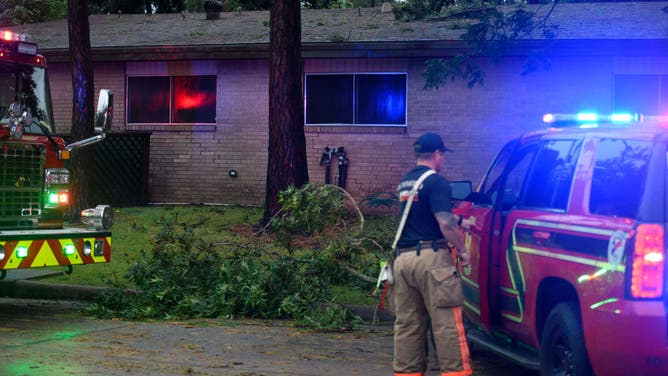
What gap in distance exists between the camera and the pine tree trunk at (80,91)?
18.1 meters

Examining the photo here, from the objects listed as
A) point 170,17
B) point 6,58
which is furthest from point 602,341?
point 170,17

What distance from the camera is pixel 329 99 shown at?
21.3 meters

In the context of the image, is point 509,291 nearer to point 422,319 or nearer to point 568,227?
point 422,319

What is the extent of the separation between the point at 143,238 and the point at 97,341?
7.55 meters

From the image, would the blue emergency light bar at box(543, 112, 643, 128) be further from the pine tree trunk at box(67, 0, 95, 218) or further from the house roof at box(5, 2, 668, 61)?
the pine tree trunk at box(67, 0, 95, 218)

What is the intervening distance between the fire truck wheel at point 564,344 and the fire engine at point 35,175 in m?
5.31

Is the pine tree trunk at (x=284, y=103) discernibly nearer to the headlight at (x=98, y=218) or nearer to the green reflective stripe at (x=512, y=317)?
the headlight at (x=98, y=218)

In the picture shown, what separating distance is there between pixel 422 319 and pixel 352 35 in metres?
14.7

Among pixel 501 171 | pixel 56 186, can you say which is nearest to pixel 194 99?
pixel 56 186

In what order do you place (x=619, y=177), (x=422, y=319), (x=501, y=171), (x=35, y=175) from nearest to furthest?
(x=619, y=177)
(x=422, y=319)
(x=501, y=171)
(x=35, y=175)

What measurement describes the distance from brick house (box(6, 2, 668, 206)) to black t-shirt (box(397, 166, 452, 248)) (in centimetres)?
1300

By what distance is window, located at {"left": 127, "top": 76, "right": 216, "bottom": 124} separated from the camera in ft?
72.9

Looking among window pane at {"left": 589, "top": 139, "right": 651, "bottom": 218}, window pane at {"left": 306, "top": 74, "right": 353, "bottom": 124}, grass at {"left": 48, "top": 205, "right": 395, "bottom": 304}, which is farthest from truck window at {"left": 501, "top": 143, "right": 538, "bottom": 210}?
window pane at {"left": 306, "top": 74, "right": 353, "bottom": 124}

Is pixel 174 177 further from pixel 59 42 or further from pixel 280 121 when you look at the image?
pixel 280 121
